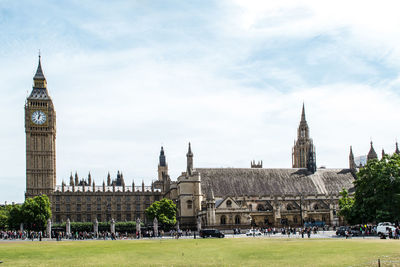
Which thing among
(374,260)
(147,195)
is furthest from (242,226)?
(374,260)

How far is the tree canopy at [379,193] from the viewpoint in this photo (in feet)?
233

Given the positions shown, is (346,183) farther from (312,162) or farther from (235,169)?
(235,169)

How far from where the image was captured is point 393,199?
71.2 meters

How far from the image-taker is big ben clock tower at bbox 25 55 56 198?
14600cm

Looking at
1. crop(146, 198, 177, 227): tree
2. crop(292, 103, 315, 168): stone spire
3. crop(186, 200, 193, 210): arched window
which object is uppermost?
crop(292, 103, 315, 168): stone spire

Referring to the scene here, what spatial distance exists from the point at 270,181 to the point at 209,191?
20.8m

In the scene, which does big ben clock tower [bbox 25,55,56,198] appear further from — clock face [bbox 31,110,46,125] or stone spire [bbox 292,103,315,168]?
stone spire [bbox 292,103,315,168]

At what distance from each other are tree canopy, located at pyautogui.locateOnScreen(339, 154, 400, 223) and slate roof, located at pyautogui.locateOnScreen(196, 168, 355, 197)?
133 feet

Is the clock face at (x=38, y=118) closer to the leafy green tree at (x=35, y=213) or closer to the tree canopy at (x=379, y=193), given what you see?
the leafy green tree at (x=35, y=213)

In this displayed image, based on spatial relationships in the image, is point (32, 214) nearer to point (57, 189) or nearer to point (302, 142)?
point (57, 189)

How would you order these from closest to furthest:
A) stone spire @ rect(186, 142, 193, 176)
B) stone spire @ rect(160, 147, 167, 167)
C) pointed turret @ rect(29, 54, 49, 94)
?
stone spire @ rect(186, 142, 193, 176), pointed turret @ rect(29, 54, 49, 94), stone spire @ rect(160, 147, 167, 167)

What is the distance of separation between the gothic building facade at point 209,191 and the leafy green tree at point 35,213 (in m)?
27.6

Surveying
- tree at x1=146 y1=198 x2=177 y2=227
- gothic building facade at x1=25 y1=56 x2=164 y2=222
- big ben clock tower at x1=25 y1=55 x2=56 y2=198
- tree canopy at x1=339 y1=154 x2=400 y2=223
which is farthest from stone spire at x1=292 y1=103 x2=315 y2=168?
big ben clock tower at x1=25 y1=55 x2=56 y2=198

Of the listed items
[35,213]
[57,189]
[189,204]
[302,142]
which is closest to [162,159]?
[57,189]
